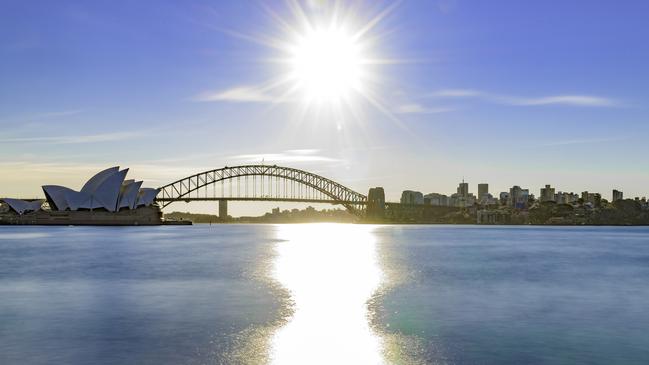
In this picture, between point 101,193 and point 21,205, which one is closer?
point 101,193

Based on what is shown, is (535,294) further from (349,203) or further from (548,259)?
(349,203)

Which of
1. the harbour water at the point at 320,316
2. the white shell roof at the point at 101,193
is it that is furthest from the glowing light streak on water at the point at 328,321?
the white shell roof at the point at 101,193

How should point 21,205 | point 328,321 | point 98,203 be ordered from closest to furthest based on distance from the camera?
point 328,321
point 98,203
point 21,205

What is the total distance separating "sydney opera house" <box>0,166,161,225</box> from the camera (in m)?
147

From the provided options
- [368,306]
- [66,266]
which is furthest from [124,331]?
[66,266]

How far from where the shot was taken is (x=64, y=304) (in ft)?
82.2

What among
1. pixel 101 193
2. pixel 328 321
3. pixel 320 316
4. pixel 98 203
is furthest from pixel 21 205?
pixel 328 321

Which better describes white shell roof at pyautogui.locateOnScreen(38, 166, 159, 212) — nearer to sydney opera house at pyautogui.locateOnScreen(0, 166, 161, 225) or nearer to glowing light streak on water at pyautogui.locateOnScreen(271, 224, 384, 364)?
sydney opera house at pyautogui.locateOnScreen(0, 166, 161, 225)

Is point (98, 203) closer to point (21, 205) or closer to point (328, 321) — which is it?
point (21, 205)

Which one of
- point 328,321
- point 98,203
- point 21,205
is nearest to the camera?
point 328,321

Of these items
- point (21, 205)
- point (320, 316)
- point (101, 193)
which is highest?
point (101, 193)

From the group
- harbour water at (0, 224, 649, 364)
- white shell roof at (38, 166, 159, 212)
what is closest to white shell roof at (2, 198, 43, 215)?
white shell roof at (38, 166, 159, 212)

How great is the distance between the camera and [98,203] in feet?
492

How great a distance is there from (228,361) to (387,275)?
2402 cm
